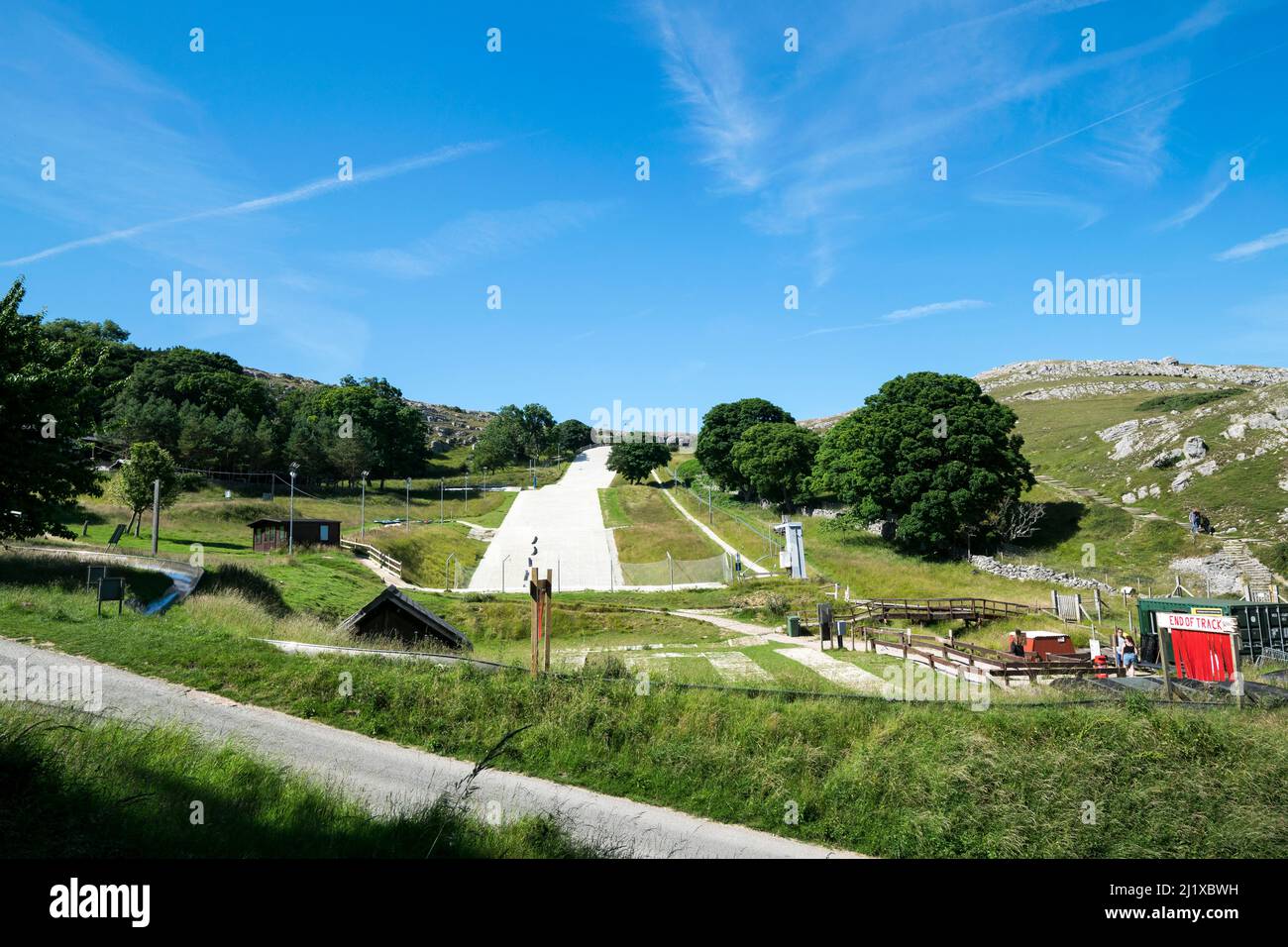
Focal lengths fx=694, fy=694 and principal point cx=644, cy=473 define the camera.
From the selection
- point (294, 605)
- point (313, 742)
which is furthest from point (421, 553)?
point (313, 742)

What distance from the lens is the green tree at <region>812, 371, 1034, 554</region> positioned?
175ft

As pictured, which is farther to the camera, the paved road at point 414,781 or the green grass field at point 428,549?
the green grass field at point 428,549

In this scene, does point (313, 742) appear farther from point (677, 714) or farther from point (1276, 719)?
point (1276, 719)

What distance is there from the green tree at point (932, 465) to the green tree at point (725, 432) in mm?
40996

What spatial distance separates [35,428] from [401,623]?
1448 centimetres

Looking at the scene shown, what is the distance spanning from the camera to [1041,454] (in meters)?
86.1

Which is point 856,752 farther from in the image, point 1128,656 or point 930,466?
point 930,466

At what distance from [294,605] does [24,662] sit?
18.0 metres

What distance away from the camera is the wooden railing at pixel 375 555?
165 ft

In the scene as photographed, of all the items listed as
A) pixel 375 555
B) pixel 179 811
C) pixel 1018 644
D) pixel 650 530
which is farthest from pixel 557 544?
pixel 179 811

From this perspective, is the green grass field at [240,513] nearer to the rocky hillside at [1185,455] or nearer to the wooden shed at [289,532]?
the wooden shed at [289,532]

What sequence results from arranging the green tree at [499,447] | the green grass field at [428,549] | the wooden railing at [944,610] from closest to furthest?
the wooden railing at [944,610] < the green grass field at [428,549] < the green tree at [499,447]

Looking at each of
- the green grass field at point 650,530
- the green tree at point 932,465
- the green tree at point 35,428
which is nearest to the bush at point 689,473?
the green grass field at point 650,530
